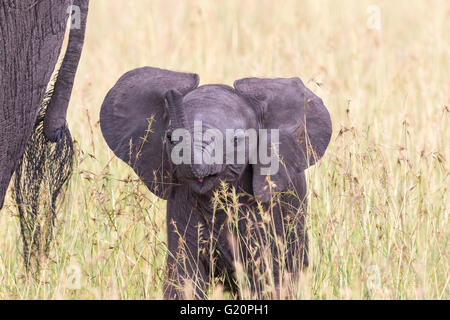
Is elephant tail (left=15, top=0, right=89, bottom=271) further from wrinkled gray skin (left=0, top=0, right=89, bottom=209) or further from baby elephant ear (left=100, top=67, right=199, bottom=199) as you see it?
wrinkled gray skin (left=0, top=0, right=89, bottom=209)

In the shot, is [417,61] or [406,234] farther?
[417,61]

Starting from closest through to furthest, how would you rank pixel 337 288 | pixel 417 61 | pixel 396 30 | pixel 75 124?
pixel 337 288 → pixel 75 124 → pixel 417 61 → pixel 396 30

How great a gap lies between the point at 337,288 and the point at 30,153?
5.13 ft

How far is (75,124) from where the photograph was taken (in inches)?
279

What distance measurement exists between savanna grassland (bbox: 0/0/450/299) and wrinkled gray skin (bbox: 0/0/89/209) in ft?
1.93

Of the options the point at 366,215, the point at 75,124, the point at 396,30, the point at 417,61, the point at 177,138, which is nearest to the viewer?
the point at 177,138

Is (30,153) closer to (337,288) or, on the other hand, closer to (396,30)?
(337,288)

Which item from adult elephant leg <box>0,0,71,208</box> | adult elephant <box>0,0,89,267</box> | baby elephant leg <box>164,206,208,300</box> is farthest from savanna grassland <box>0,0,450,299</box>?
adult elephant leg <box>0,0,71,208</box>

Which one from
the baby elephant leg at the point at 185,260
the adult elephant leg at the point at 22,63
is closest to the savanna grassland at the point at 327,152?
the baby elephant leg at the point at 185,260

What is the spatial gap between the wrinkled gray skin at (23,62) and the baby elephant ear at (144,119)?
0.58 meters

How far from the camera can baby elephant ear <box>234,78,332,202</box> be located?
4.50 m
